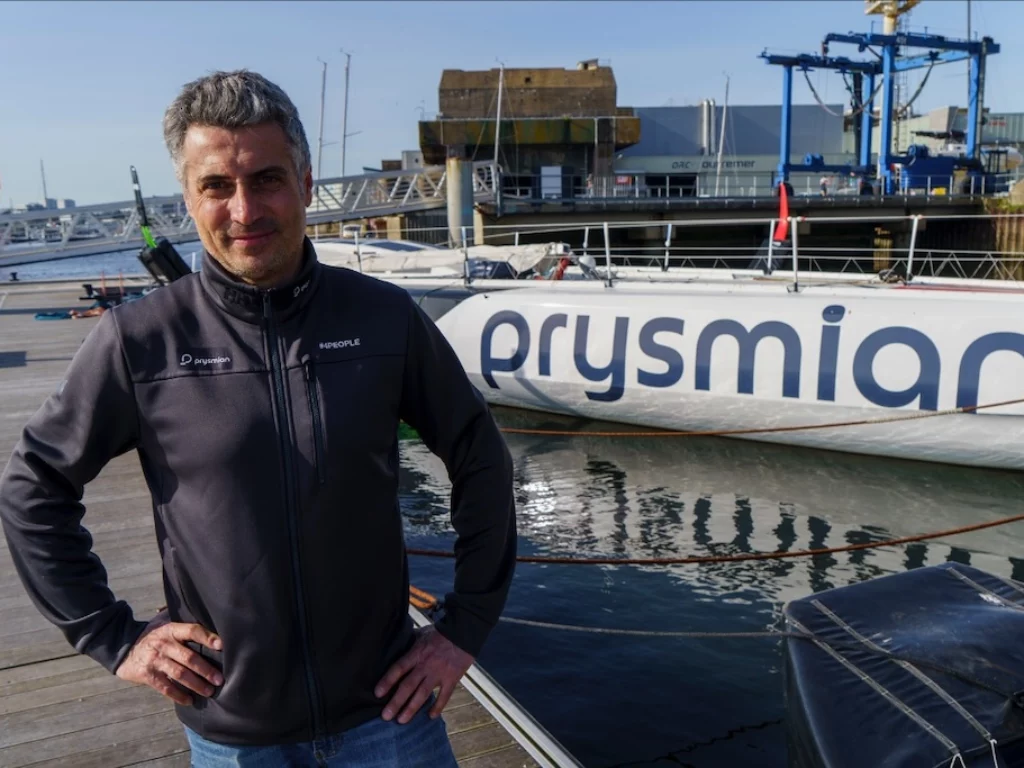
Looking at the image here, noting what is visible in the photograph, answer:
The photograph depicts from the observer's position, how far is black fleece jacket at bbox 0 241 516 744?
5.58ft

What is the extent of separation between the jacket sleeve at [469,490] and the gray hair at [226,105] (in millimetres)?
466

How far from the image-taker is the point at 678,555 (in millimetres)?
7004

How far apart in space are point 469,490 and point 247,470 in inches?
18.4

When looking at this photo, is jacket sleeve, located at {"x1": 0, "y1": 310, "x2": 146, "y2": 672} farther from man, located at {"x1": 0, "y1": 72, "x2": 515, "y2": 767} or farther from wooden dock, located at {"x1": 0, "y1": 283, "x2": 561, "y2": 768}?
wooden dock, located at {"x1": 0, "y1": 283, "x2": 561, "y2": 768}

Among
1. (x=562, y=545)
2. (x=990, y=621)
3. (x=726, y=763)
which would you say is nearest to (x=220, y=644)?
(x=990, y=621)

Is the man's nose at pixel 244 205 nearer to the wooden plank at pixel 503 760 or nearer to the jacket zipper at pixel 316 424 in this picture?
the jacket zipper at pixel 316 424

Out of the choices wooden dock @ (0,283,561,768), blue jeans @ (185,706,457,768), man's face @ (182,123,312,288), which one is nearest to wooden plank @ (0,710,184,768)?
wooden dock @ (0,283,561,768)

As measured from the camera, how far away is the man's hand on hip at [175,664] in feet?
5.70

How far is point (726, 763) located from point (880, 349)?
5339mm

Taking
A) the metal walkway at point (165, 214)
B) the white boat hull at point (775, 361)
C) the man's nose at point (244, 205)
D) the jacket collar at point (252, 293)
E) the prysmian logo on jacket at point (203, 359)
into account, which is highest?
the metal walkway at point (165, 214)

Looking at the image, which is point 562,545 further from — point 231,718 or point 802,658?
point 231,718

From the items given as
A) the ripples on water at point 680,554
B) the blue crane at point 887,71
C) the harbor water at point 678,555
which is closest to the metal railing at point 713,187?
the blue crane at point 887,71

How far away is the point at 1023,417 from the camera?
8.19 metres

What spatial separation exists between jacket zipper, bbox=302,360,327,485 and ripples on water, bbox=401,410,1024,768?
10.7 ft
